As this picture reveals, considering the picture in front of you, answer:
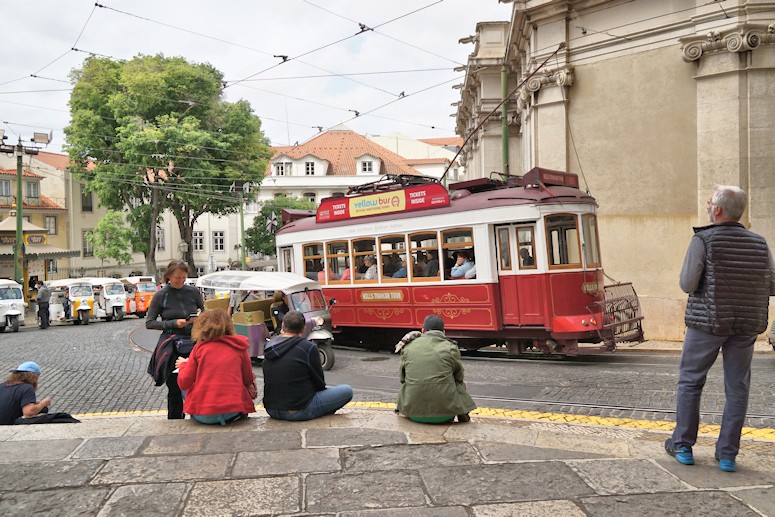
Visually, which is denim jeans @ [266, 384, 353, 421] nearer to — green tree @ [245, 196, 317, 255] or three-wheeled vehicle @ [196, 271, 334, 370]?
three-wheeled vehicle @ [196, 271, 334, 370]

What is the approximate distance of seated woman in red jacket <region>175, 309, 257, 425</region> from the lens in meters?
5.82

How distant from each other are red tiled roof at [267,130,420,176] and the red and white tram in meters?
53.0

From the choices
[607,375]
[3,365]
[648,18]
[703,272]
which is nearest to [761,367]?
[607,375]

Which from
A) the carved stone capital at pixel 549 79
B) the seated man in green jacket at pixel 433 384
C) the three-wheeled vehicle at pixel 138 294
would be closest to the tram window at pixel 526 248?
the seated man in green jacket at pixel 433 384

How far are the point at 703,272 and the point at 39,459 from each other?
15.4 feet

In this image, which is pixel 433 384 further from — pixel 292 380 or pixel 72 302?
pixel 72 302

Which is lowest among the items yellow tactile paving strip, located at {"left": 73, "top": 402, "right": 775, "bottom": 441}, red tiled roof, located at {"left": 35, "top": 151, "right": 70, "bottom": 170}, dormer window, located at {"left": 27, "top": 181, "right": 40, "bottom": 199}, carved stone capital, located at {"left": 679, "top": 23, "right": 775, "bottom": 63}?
yellow tactile paving strip, located at {"left": 73, "top": 402, "right": 775, "bottom": 441}

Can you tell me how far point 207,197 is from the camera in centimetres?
3903

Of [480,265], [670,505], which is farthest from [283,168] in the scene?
[670,505]

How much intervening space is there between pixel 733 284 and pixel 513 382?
20.1ft

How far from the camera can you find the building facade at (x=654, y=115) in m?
15.1

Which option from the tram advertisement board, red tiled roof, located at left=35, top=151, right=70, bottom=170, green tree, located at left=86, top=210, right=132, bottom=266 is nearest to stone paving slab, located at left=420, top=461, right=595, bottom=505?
the tram advertisement board

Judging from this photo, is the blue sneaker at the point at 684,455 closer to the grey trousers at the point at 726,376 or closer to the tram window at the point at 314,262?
the grey trousers at the point at 726,376

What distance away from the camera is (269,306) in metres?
13.9
